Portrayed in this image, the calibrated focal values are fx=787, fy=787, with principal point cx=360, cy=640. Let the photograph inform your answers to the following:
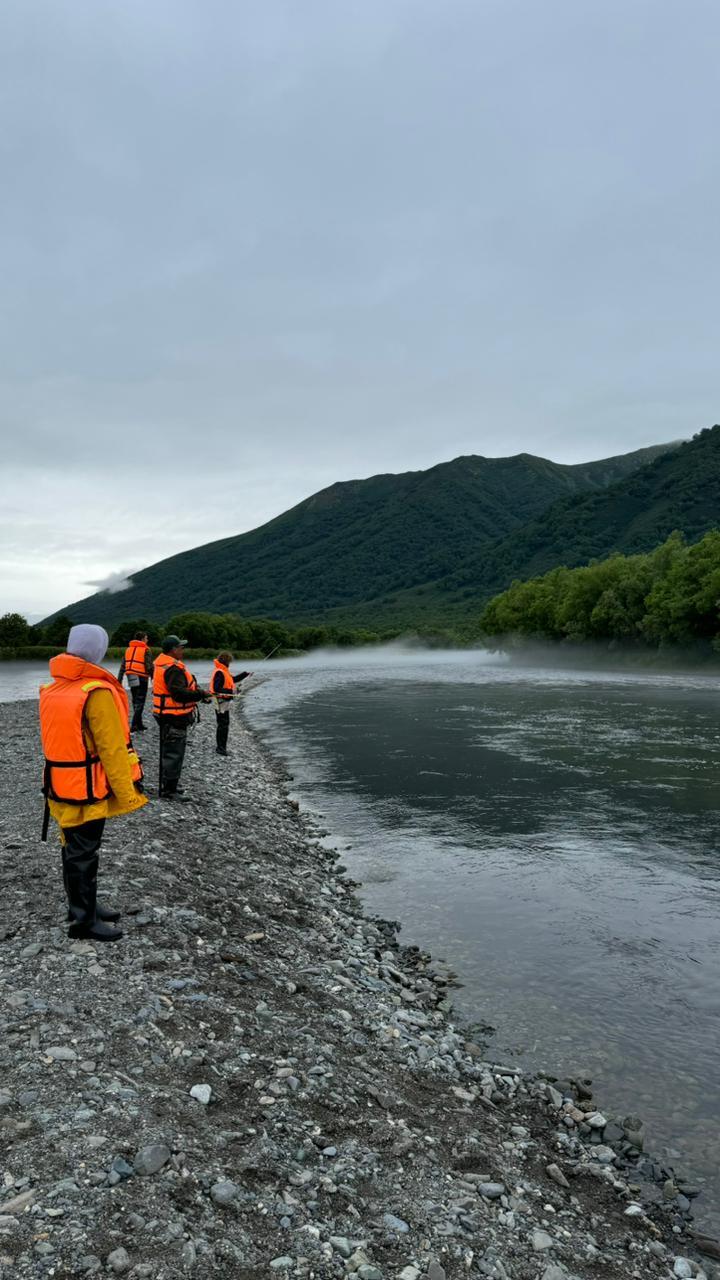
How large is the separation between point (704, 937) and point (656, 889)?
2457 millimetres

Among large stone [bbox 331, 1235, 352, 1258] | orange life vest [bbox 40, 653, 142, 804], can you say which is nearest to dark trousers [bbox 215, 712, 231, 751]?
orange life vest [bbox 40, 653, 142, 804]

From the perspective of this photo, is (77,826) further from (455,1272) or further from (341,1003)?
(455,1272)

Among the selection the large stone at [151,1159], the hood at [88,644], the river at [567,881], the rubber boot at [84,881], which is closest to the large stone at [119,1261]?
the large stone at [151,1159]

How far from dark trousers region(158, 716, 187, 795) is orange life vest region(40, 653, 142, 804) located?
7836 millimetres

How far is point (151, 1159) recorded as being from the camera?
18.6 feet

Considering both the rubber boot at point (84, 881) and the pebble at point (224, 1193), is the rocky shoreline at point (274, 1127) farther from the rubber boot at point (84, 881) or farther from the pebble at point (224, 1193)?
the rubber boot at point (84, 881)

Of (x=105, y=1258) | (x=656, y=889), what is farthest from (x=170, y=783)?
(x=105, y=1258)

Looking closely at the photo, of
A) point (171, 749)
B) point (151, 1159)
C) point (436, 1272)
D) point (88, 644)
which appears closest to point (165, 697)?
point (171, 749)

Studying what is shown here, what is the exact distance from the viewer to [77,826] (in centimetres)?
874

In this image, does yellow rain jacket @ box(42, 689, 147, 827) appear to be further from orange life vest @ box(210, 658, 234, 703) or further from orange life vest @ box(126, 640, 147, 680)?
orange life vest @ box(126, 640, 147, 680)

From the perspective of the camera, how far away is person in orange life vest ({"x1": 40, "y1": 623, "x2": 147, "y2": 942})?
8.48m

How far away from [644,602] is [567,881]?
9203cm

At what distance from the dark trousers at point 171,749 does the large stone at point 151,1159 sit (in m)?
11.0

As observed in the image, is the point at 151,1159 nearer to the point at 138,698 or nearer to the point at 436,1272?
the point at 436,1272
